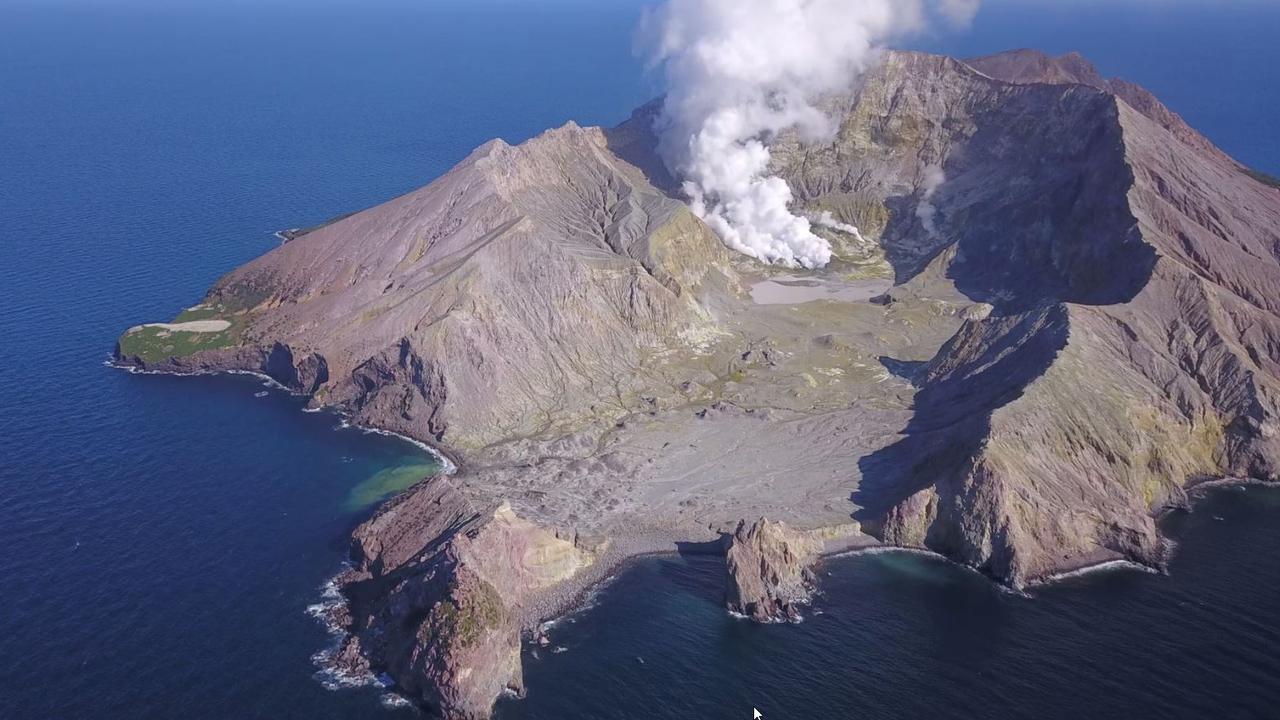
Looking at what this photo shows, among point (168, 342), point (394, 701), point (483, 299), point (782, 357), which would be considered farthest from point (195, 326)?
point (394, 701)

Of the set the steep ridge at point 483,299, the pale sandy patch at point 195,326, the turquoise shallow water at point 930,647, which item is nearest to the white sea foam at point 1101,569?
the turquoise shallow water at point 930,647

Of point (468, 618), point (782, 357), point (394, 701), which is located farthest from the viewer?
point (782, 357)

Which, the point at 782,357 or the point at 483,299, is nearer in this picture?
the point at 483,299

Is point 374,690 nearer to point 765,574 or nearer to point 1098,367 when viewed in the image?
point 765,574

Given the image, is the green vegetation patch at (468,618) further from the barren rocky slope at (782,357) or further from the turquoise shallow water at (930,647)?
the turquoise shallow water at (930,647)

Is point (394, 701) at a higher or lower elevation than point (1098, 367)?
lower

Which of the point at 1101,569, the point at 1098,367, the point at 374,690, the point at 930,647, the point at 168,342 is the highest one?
the point at 1098,367

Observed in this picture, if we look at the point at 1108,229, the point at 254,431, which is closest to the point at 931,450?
the point at 1108,229

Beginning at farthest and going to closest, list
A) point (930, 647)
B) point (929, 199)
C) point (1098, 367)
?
point (929, 199)
point (1098, 367)
point (930, 647)
